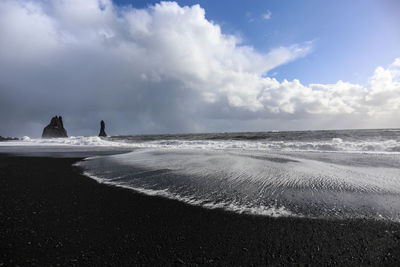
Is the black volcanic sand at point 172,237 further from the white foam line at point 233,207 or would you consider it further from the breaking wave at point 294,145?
the breaking wave at point 294,145

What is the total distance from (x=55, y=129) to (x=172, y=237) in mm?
105488

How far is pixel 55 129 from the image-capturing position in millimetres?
85000

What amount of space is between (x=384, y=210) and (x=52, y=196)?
688 centimetres

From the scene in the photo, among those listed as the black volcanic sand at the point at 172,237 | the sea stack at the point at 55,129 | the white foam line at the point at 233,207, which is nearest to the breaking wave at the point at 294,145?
A: the white foam line at the point at 233,207

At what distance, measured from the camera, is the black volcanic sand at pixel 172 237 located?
2.12 meters

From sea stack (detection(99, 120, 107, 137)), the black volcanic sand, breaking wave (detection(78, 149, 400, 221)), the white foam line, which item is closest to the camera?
the black volcanic sand

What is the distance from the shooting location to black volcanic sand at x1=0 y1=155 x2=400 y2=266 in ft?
6.95

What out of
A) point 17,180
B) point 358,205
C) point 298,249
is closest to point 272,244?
point 298,249

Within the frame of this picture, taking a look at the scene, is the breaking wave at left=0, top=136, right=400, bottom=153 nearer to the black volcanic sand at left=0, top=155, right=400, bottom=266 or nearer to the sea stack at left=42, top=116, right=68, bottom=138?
the black volcanic sand at left=0, top=155, right=400, bottom=266

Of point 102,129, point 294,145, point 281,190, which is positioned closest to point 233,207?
point 281,190

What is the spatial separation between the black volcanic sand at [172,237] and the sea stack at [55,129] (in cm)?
10147

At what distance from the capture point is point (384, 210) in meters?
3.55

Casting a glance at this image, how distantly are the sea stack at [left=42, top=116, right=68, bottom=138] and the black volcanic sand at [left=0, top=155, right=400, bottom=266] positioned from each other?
333 feet

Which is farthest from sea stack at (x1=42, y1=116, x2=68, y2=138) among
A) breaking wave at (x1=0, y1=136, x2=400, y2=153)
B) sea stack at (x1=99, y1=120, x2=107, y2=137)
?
breaking wave at (x1=0, y1=136, x2=400, y2=153)
